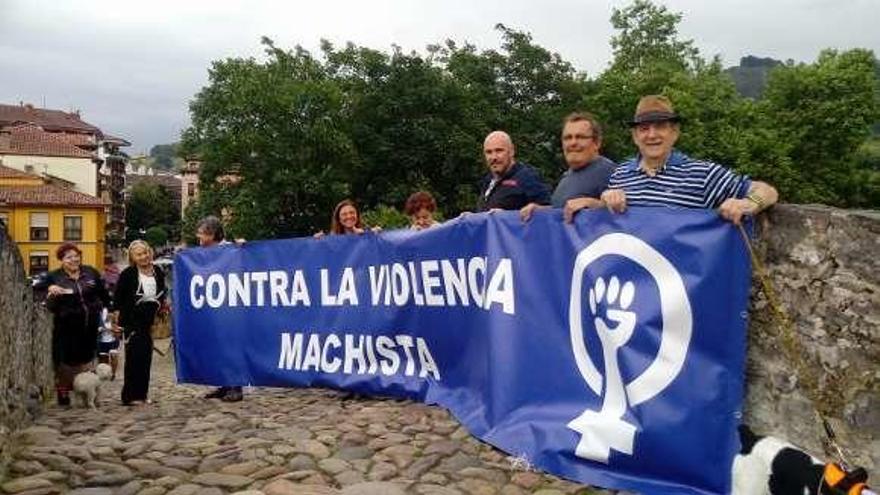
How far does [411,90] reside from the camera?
117 feet

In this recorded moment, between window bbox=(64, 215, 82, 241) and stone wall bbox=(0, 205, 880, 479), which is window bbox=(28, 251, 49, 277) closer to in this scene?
window bbox=(64, 215, 82, 241)

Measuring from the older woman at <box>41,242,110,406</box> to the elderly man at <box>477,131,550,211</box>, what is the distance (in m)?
4.12

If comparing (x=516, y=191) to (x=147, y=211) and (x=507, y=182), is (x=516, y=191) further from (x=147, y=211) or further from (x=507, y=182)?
(x=147, y=211)

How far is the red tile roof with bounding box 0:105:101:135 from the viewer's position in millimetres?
93188

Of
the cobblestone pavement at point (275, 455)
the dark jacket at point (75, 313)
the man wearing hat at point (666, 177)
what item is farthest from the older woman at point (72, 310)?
the man wearing hat at point (666, 177)

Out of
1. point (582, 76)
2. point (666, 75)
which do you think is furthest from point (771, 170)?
point (582, 76)

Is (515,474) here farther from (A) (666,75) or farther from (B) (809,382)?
(A) (666,75)

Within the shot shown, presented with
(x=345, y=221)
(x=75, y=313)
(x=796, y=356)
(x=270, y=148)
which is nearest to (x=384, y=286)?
(x=345, y=221)

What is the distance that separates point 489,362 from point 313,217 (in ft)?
101

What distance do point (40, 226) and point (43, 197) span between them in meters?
2.28

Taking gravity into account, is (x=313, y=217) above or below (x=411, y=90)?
below

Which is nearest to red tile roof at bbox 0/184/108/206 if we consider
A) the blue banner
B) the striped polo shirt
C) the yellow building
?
the yellow building

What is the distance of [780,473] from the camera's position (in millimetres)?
2898

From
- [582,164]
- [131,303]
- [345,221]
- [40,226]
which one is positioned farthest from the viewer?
[40,226]
